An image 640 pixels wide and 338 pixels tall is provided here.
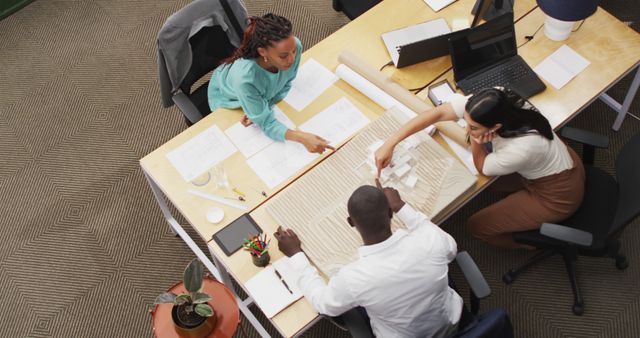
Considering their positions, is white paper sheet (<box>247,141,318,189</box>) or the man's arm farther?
white paper sheet (<box>247,141,318,189</box>)

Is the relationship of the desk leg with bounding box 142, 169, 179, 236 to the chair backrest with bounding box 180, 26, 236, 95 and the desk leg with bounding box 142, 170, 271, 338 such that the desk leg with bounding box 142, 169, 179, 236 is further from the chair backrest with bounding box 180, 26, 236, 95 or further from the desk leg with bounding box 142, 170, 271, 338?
the chair backrest with bounding box 180, 26, 236, 95

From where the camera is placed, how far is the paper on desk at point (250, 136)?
2.65 meters

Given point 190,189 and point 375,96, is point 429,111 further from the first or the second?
point 190,189

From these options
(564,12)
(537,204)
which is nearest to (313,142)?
(537,204)

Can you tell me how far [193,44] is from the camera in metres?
2.87

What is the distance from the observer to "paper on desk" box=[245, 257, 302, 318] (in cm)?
226

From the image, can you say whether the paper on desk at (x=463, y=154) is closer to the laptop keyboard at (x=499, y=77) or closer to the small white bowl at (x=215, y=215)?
the laptop keyboard at (x=499, y=77)

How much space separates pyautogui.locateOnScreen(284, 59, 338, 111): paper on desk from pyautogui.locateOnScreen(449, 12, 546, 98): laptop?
573mm

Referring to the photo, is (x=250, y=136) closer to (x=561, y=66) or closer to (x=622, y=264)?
(x=561, y=66)

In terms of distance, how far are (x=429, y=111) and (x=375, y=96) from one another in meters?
0.28

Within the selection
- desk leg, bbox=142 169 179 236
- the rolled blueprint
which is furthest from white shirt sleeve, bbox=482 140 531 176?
desk leg, bbox=142 169 179 236

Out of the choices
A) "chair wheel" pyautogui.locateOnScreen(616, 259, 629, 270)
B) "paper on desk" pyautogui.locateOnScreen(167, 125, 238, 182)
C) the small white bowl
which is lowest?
"chair wheel" pyautogui.locateOnScreen(616, 259, 629, 270)

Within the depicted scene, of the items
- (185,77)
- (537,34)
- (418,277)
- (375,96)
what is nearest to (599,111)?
(537,34)

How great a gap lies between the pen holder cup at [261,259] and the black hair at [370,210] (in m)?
0.44
